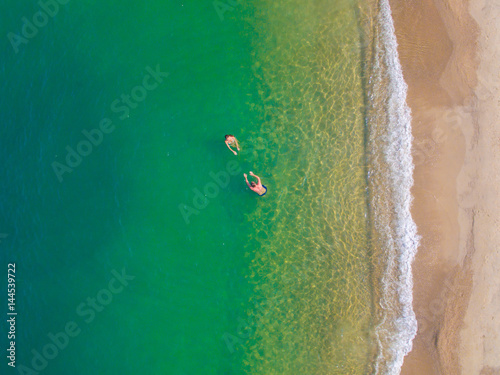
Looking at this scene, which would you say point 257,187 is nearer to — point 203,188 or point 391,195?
point 203,188

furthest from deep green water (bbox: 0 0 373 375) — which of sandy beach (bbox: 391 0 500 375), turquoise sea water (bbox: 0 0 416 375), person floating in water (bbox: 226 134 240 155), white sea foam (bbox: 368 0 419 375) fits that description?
sandy beach (bbox: 391 0 500 375)

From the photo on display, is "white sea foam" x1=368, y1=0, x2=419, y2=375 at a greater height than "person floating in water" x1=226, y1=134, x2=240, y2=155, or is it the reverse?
"person floating in water" x1=226, y1=134, x2=240, y2=155

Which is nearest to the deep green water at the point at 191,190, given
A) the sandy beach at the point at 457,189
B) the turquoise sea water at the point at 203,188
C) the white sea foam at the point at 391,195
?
the turquoise sea water at the point at 203,188

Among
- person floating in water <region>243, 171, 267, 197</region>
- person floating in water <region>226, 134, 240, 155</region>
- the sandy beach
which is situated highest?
person floating in water <region>226, 134, 240, 155</region>

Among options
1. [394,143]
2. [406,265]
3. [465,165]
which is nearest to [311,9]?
[394,143]

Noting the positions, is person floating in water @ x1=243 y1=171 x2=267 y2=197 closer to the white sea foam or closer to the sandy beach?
the white sea foam

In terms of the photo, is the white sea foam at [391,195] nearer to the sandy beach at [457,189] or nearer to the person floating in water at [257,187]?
Result: the sandy beach at [457,189]

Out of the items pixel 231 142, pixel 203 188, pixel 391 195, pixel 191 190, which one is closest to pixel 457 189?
pixel 391 195
